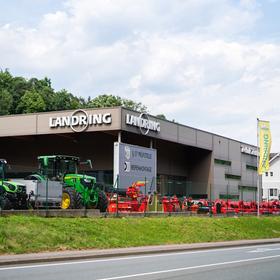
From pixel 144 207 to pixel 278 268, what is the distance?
18.9 m

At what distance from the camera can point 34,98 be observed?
290ft

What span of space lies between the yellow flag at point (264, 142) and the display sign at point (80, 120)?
11991 mm

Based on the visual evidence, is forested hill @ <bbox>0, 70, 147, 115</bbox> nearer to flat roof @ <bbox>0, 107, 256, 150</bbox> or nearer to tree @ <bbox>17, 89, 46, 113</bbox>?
tree @ <bbox>17, 89, 46, 113</bbox>

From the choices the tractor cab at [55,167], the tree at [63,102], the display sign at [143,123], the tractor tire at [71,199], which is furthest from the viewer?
the tree at [63,102]

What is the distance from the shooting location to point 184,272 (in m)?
14.8

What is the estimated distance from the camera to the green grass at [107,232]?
1969 cm

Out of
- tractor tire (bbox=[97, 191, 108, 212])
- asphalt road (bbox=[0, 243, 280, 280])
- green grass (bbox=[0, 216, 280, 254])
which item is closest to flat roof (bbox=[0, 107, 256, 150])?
green grass (bbox=[0, 216, 280, 254])

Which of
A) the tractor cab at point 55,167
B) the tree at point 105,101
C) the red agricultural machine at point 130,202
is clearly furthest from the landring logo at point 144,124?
the tree at point 105,101

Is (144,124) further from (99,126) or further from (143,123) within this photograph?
(99,126)

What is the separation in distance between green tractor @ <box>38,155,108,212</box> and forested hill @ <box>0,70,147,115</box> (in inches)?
2246

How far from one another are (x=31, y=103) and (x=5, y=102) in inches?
159

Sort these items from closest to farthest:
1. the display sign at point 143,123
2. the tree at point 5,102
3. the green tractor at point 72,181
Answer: the green tractor at point 72,181
the display sign at point 143,123
the tree at point 5,102

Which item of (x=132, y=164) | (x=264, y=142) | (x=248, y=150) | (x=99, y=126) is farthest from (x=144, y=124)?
(x=248, y=150)

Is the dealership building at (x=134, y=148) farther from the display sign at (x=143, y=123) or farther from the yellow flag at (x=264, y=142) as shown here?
the yellow flag at (x=264, y=142)
